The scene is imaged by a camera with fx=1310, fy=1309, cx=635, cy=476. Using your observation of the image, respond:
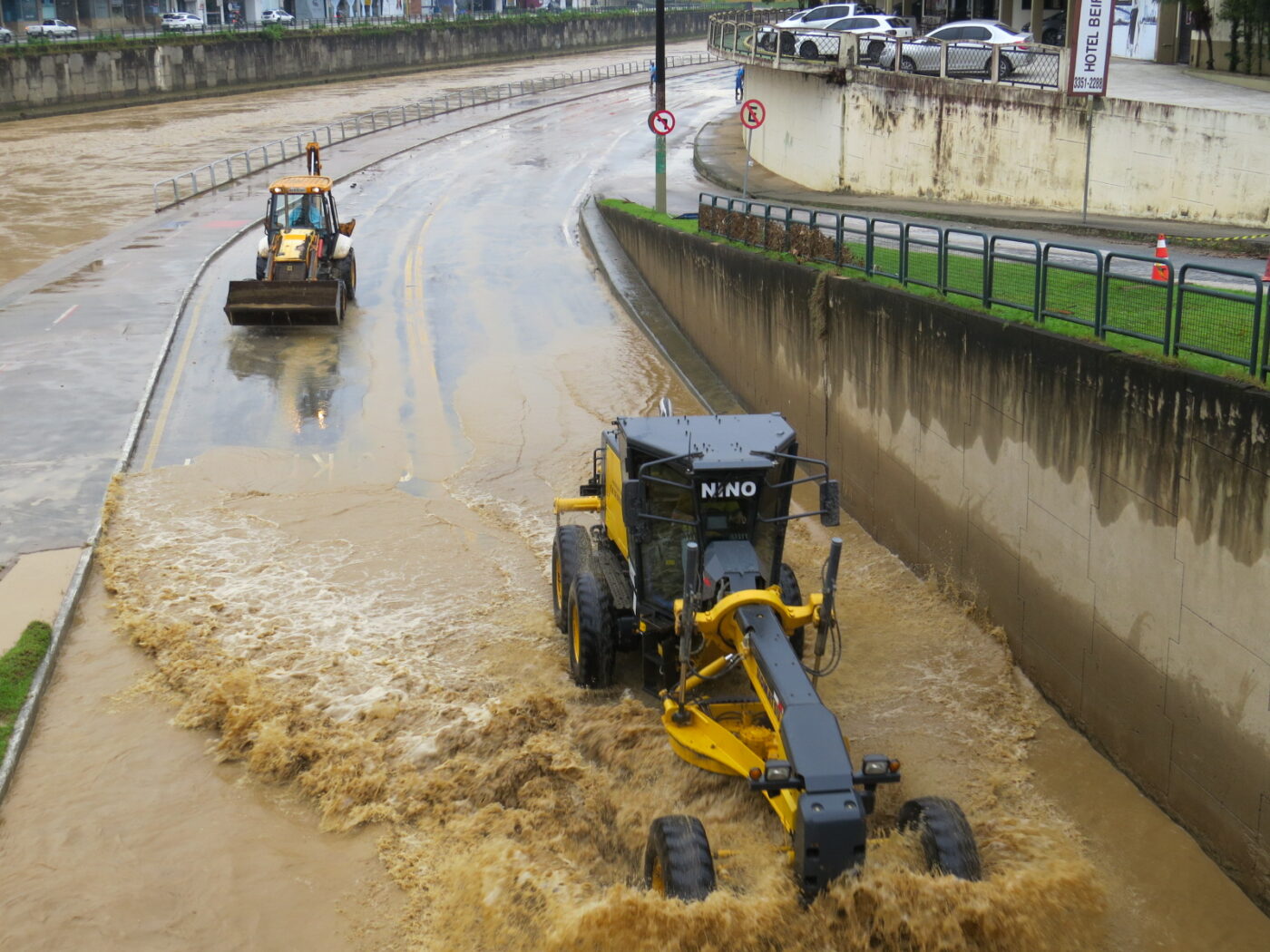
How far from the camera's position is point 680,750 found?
953cm

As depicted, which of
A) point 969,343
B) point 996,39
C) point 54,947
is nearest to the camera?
point 54,947

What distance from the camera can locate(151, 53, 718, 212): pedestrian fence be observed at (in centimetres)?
4106

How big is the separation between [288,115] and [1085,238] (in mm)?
42164

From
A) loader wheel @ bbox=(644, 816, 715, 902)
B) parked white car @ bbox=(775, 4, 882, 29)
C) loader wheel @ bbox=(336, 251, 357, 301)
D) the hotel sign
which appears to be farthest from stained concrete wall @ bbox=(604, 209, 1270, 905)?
parked white car @ bbox=(775, 4, 882, 29)

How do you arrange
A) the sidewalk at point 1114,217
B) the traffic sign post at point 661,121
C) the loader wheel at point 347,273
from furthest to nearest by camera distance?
the traffic sign post at point 661,121, the loader wheel at point 347,273, the sidewalk at point 1114,217

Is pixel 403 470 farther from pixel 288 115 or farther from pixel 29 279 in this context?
pixel 288 115

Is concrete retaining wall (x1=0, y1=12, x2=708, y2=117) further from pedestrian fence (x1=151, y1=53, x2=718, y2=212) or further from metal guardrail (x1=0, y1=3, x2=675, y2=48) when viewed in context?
pedestrian fence (x1=151, y1=53, x2=718, y2=212)

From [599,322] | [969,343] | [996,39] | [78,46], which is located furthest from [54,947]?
[78,46]

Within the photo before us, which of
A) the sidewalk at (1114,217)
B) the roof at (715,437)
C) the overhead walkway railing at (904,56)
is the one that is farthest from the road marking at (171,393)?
the overhead walkway railing at (904,56)

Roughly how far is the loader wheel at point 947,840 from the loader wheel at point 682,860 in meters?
1.38

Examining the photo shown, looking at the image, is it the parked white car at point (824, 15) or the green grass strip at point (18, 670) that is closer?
the green grass strip at point (18, 670)

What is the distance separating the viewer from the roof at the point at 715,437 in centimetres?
1043

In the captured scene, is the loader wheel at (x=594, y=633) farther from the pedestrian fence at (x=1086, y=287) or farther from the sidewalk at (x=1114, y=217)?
the sidewalk at (x=1114, y=217)

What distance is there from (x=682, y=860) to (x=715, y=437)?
12.9ft
